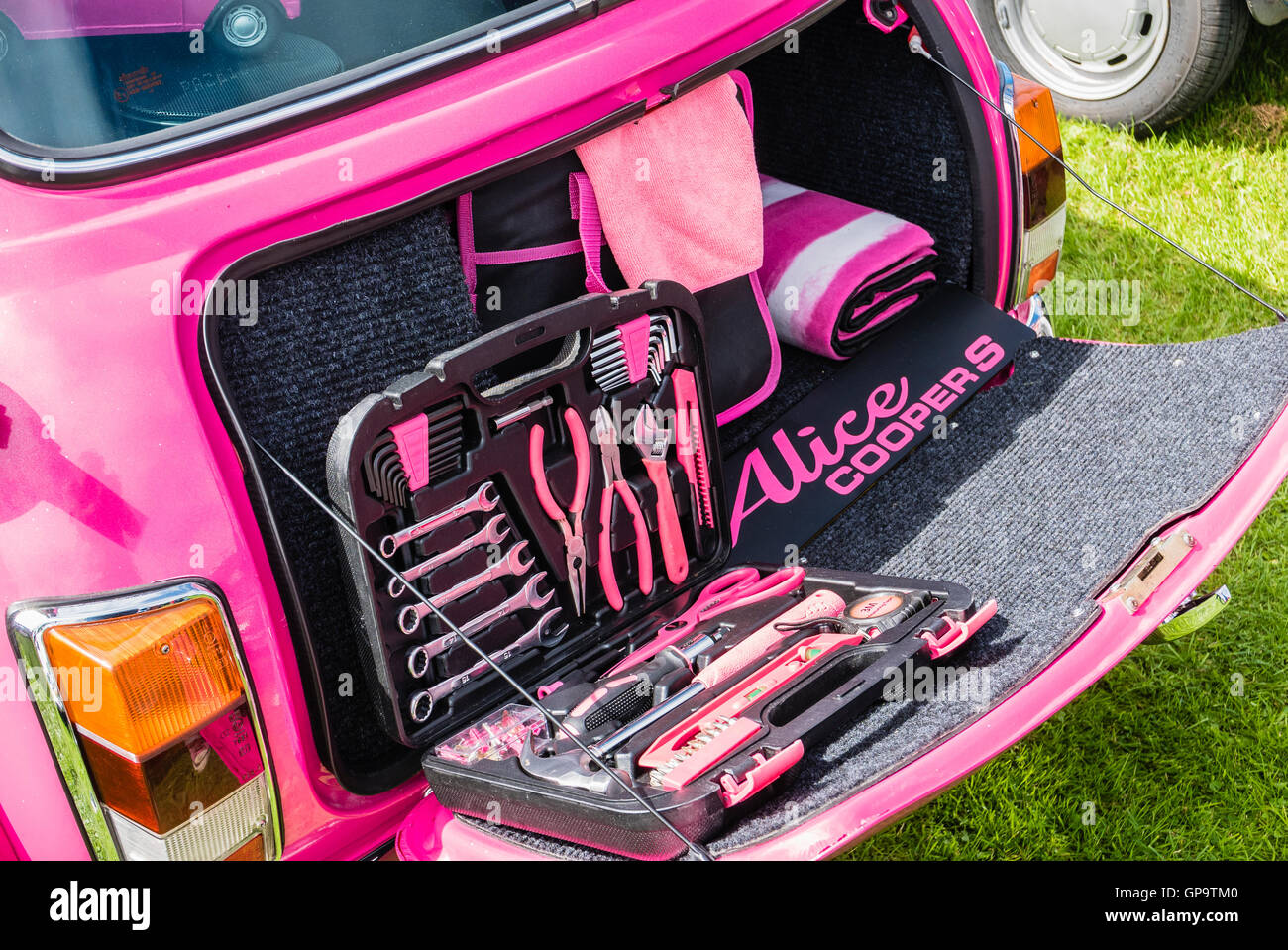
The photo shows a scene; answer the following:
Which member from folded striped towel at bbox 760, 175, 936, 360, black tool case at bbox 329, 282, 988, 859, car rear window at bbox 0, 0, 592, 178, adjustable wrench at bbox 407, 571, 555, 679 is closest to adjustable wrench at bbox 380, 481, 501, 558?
black tool case at bbox 329, 282, 988, 859

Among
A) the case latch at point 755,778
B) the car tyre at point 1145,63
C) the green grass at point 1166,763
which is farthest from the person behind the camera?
the car tyre at point 1145,63

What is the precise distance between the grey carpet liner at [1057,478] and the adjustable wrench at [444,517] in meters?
0.56

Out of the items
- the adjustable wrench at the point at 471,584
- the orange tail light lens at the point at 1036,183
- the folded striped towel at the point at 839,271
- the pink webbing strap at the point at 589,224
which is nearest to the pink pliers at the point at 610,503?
the adjustable wrench at the point at 471,584

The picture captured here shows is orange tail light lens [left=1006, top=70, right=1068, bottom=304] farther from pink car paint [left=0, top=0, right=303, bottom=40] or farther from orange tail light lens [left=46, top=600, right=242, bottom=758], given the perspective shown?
orange tail light lens [left=46, top=600, right=242, bottom=758]

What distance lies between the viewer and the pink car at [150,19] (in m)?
1.40

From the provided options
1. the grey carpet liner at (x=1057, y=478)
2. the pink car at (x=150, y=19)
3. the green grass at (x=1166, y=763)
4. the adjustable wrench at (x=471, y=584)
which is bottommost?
the green grass at (x=1166, y=763)

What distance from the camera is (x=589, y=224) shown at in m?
1.84

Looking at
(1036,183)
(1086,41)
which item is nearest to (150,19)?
(1036,183)

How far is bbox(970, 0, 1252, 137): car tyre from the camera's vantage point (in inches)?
139

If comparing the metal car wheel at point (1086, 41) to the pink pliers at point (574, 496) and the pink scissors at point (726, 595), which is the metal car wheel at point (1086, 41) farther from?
the pink pliers at point (574, 496)

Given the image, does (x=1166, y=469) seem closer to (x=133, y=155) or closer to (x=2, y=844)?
(x=133, y=155)

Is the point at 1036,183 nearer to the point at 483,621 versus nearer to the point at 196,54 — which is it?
the point at 483,621

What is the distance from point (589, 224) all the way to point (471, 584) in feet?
1.93

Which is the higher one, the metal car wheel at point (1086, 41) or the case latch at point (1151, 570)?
the metal car wheel at point (1086, 41)
